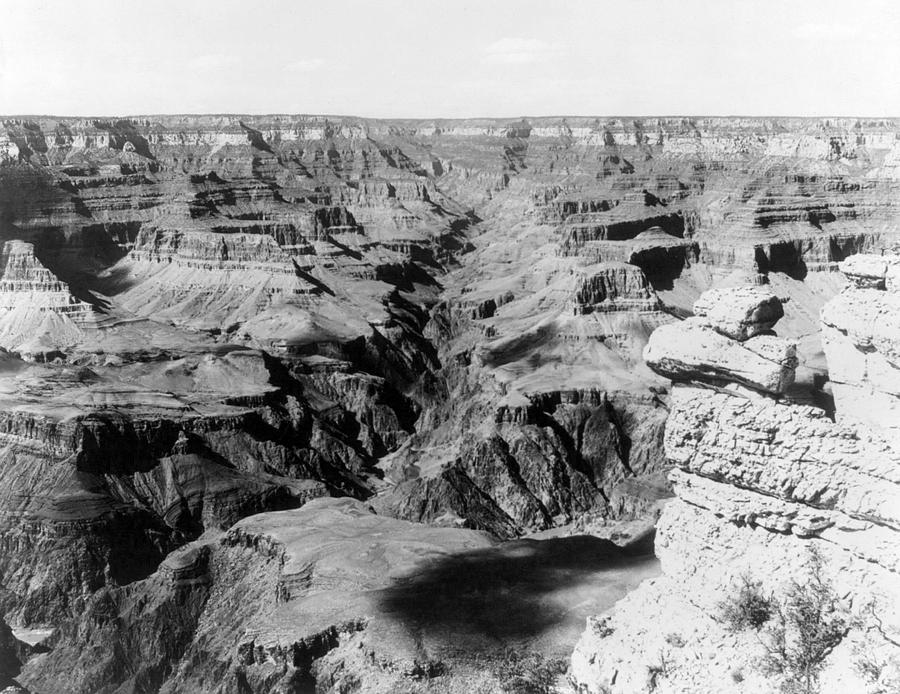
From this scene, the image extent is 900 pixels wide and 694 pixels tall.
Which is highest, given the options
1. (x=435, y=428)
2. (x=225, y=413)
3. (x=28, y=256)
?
(x=28, y=256)

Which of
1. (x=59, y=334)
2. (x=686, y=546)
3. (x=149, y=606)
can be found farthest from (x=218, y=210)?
(x=686, y=546)

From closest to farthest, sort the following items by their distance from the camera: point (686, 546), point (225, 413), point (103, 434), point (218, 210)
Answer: point (686, 546) → point (103, 434) → point (225, 413) → point (218, 210)

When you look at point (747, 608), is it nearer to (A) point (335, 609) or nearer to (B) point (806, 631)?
(B) point (806, 631)

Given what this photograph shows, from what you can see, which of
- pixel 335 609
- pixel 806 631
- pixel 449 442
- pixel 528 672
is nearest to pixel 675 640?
pixel 806 631

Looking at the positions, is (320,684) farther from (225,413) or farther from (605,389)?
(605,389)

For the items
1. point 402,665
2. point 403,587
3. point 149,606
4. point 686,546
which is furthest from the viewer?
point 149,606

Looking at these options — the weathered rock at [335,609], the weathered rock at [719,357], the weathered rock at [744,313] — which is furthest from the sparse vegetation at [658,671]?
the weathered rock at [335,609]

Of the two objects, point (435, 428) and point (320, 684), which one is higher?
point (320, 684)

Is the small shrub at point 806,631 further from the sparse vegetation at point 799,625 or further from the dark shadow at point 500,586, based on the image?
the dark shadow at point 500,586
